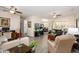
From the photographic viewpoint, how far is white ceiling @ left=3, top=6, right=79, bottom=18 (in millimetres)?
1914

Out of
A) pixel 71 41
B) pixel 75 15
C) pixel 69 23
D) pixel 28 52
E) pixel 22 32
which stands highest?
pixel 75 15

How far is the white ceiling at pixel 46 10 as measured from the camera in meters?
1.91

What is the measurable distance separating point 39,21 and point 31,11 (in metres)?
0.29

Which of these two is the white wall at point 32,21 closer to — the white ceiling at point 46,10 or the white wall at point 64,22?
the white ceiling at point 46,10

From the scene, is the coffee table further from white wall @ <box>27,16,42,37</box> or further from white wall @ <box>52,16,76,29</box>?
white wall @ <box>52,16,76,29</box>

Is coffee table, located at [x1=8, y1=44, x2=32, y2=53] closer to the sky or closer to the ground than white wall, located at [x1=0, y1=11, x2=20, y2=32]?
closer to the ground

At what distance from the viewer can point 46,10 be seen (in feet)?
6.58

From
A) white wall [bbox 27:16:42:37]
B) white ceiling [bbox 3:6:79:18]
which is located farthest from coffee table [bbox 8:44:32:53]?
white ceiling [bbox 3:6:79:18]

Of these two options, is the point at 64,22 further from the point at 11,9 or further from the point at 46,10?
the point at 11,9

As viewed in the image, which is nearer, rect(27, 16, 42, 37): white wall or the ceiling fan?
the ceiling fan

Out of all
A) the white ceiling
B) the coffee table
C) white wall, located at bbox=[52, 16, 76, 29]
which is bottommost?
the coffee table
